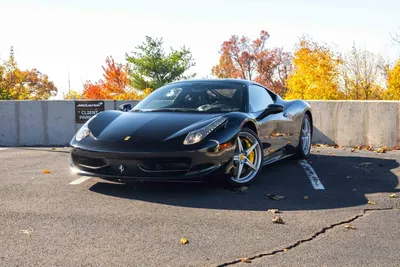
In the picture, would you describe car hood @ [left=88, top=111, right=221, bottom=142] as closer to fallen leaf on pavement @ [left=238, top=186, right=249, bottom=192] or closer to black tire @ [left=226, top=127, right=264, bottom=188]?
black tire @ [left=226, top=127, right=264, bottom=188]

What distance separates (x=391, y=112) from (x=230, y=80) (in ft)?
16.5

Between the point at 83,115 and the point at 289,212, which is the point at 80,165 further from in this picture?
the point at 83,115

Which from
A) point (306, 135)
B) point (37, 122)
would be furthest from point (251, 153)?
point (37, 122)

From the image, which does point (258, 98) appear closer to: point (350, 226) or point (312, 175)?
point (312, 175)

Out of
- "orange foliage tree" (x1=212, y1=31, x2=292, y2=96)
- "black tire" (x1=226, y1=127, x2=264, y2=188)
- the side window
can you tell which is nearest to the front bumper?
"black tire" (x1=226, y1=127, x2=264, y2=188)

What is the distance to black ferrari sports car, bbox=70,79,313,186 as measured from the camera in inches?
188

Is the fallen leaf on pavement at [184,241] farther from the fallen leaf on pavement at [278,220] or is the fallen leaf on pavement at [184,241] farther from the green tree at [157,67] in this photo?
the green tree at [157,67]

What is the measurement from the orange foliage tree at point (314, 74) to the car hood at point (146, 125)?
138 ft

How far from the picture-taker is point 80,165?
5.09m

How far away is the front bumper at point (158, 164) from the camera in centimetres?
473

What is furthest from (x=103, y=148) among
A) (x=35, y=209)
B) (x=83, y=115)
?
(x=83, y=115)

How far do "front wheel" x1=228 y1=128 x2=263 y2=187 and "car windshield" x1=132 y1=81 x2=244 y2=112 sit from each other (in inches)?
18.2

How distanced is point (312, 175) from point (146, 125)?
7.74 ft

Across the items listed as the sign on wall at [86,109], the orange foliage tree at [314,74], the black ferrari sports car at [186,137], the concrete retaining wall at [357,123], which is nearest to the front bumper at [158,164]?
the black ferrari sports car at [186,137]
